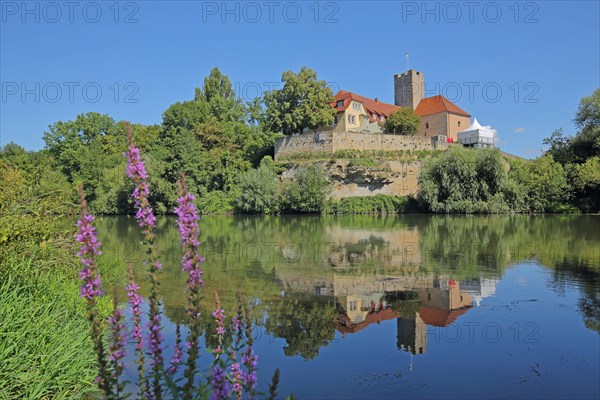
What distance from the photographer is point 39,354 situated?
5.77m

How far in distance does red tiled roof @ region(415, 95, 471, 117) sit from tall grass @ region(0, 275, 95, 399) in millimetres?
71090

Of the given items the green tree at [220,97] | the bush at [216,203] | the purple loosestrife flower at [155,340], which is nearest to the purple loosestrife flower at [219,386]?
the purple loosestrife flower at [155,340]

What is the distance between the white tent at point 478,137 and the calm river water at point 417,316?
4413 centimetres

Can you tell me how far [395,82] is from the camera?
7894cm

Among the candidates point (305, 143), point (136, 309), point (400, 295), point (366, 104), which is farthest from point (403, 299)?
point (366, 104)

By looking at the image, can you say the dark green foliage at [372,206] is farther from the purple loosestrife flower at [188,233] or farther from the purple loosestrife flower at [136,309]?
the purple loosestrife flower at [188,233]

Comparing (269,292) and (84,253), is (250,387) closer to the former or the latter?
(84,253)

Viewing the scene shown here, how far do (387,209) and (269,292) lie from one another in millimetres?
42883

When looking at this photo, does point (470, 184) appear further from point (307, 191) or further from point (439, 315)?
point (439, 315)

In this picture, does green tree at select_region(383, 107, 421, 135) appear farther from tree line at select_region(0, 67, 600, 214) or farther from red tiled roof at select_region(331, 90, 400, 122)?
red tiled roof at select_region(331, 90, 400, 122)

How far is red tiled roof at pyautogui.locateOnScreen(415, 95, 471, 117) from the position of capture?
72875mm

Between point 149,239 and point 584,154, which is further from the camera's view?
point 584,154

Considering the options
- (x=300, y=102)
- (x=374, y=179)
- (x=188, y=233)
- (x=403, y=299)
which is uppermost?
(x=300, y=102)

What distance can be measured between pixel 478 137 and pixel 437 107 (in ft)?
37.9
